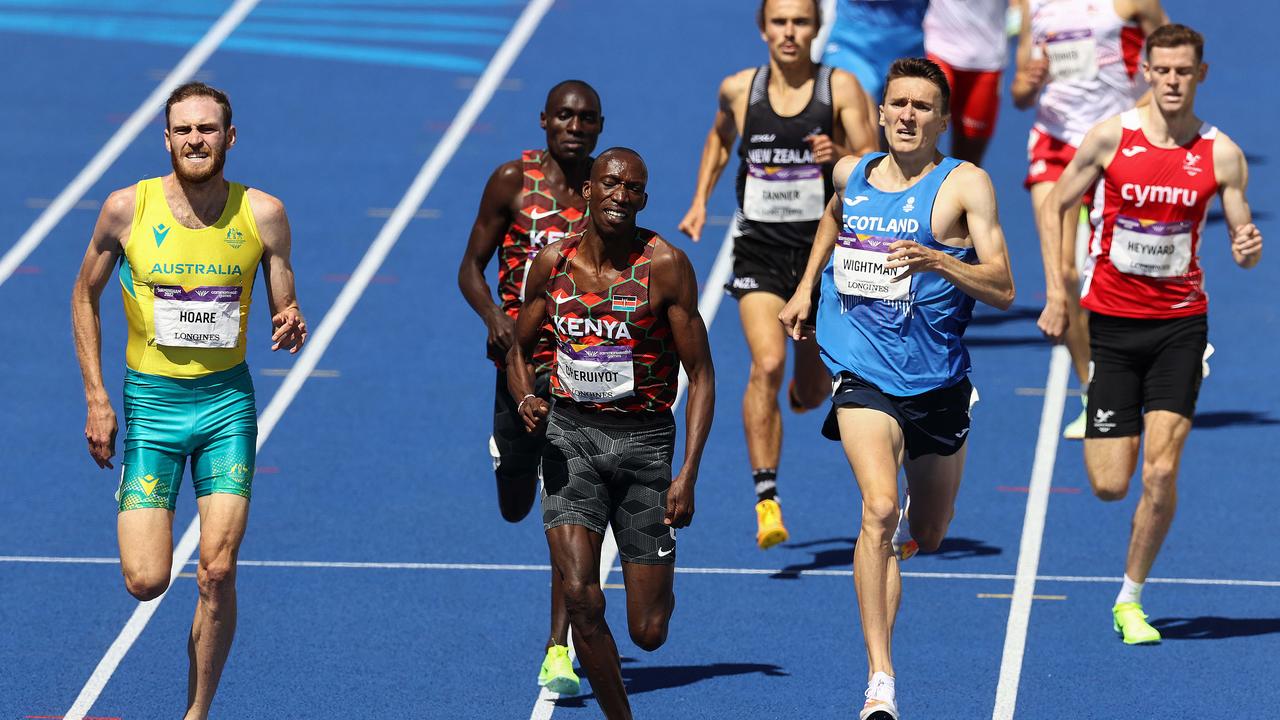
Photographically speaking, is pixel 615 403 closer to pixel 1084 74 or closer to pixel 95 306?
pixel 95 306

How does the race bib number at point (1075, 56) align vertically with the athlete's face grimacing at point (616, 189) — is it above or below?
above

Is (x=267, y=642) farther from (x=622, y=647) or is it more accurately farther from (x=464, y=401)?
(x=464, y=401)

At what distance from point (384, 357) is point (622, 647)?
418cm

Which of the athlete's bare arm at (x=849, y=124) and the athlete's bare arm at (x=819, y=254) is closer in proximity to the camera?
the athlete's bare arm at (x=819, y=254)

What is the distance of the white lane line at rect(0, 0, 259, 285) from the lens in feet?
46.0

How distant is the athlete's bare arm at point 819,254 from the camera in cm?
770

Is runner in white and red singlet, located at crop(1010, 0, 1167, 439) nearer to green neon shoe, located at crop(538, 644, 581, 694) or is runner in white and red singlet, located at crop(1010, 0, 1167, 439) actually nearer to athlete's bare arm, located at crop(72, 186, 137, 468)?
green neon shoe, located at crop(538, 644, 581, 694)

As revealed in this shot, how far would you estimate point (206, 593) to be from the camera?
7.08m

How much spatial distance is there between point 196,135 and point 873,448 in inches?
96.4

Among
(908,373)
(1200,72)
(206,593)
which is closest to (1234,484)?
(1200,72)

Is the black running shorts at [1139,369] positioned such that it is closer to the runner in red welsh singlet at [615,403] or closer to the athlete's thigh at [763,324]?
the athlete's thigh at [763,324]

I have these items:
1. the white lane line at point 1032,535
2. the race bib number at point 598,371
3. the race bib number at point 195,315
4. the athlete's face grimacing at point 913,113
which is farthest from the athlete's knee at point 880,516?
the race bib number at point 195,315

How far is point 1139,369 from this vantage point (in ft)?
28.5

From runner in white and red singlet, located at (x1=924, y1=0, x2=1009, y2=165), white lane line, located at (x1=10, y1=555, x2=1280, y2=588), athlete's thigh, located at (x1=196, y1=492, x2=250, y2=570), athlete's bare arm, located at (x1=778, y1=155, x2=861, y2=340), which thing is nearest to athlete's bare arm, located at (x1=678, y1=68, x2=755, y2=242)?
white lane line, located at (x1=10, y1=555, x2=1280, y2=588)
